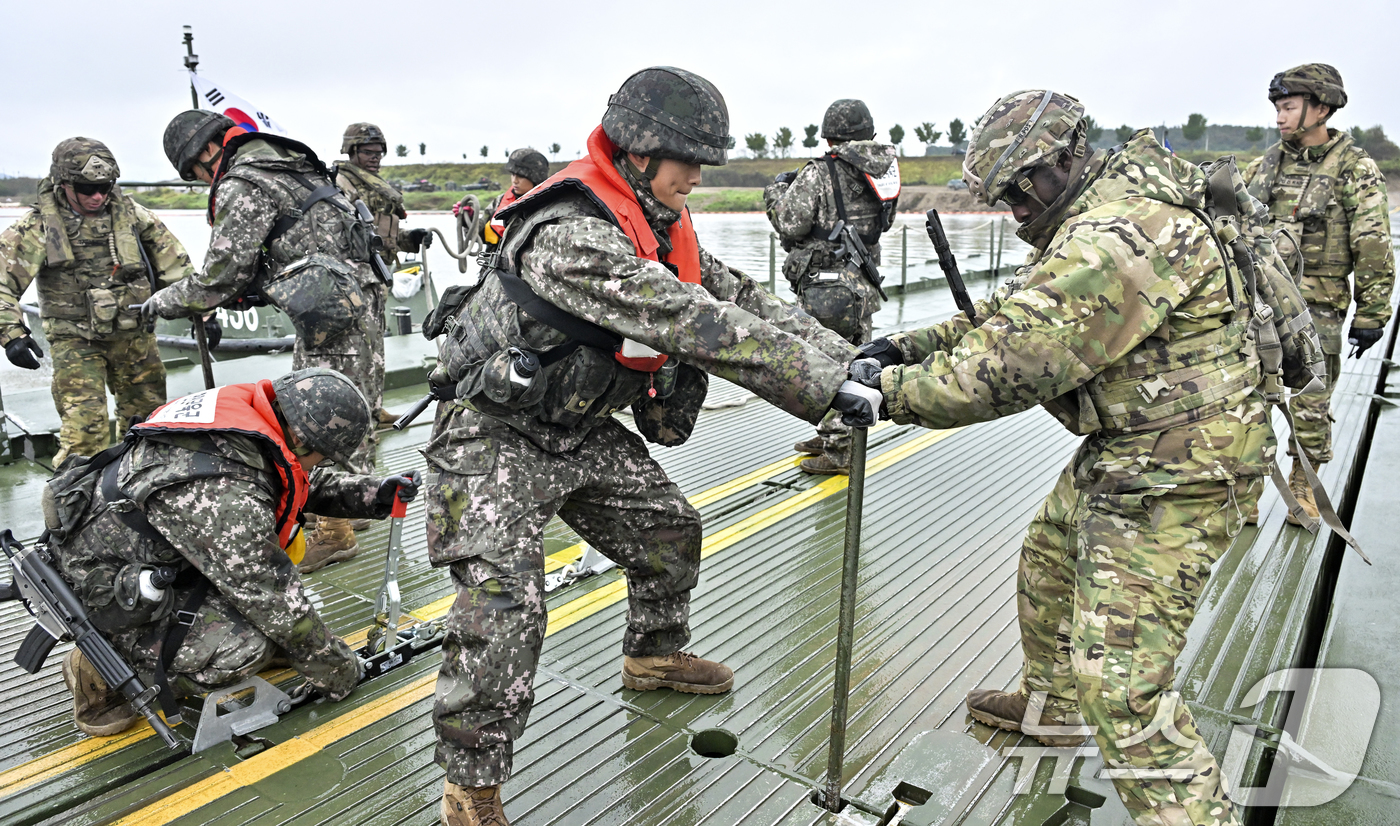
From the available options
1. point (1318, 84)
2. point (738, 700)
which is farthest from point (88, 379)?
point (1318, 84)

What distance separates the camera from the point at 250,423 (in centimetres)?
324

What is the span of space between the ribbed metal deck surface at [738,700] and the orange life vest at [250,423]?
724mm

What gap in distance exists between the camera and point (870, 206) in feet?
19.9

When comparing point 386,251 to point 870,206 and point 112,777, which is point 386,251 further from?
point 112,777

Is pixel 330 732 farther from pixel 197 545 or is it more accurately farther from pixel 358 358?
pixel 358 358

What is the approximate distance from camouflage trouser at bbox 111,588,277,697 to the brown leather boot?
4.35 ft

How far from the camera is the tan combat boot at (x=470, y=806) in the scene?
2631mm

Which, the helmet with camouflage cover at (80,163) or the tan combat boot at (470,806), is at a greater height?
the helmet with camouflage cover at (80,163)

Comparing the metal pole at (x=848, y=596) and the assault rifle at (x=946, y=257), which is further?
the assault rifle at (x=946, y=257)

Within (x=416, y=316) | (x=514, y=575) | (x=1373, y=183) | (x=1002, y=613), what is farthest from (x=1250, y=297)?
(x=416, y=316)

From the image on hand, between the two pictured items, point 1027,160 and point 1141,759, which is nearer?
point 1141,759

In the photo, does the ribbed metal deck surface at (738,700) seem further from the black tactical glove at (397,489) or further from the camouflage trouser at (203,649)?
the black tactical glove at (397,489)

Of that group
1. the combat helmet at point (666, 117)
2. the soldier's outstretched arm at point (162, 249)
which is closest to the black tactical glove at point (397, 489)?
the combat helmet at point (666, 117)

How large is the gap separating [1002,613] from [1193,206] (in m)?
2.16
